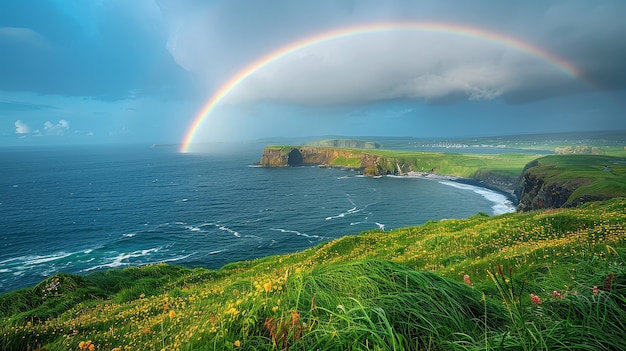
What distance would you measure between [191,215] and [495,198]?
338 feet

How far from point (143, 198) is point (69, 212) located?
76.6ft

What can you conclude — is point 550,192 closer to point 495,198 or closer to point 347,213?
point 495,198

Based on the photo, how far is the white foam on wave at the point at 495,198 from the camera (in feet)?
316

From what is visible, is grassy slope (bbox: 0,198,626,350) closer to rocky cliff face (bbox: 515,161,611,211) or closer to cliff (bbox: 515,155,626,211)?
cliff (bbox: 515,155,626,211)

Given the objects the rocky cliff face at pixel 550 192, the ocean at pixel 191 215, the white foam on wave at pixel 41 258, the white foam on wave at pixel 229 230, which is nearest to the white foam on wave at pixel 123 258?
the ocean at pixel 191 215

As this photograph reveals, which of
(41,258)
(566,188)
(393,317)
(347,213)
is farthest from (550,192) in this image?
(41,258)

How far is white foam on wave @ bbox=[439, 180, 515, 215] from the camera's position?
96.3 meters

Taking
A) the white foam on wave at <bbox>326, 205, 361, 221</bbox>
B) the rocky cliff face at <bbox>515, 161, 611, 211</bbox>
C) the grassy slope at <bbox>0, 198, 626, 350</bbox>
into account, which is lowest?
the white foam on wave at <bbox>326, 205, 361, 221</bbox>

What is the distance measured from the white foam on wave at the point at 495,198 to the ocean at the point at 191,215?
1.47ft

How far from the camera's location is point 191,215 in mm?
90812

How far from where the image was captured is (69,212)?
9225cm

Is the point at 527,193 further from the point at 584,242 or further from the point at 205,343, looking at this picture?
the point at 205,343

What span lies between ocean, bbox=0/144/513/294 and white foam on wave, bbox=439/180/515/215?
45 centimetres

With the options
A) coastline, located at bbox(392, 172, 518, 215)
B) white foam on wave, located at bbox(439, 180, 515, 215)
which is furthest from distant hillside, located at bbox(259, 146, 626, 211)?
white foam on wave, located at bbox(439, 180, 515, 215)
